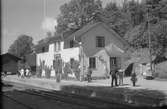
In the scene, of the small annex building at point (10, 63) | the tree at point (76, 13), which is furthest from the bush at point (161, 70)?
the small annex building at point (10, 63)

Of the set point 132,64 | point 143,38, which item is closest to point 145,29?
point 143,38

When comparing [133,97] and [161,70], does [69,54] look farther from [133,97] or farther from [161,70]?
[133,97]

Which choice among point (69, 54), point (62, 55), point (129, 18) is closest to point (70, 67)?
point (69, 54)

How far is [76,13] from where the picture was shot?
6812cm

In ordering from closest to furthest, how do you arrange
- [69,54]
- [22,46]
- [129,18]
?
[69,54], [129,18], [22,46]

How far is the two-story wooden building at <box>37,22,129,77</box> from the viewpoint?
35188 millimetres

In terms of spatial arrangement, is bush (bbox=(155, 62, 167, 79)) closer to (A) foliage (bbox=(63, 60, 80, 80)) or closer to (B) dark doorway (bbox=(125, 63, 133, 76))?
(B) dark doorway (bbox=(125, 63, 133, 76))

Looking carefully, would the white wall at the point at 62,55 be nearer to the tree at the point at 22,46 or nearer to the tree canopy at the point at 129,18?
the tree canopy at the point at 129,18

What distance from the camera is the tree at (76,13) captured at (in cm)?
6756

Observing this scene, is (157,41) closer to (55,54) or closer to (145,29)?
(145,29)

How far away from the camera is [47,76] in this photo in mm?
40312

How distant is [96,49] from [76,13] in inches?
1326

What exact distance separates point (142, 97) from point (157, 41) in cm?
2771

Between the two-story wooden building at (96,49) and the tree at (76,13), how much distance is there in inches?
1139
